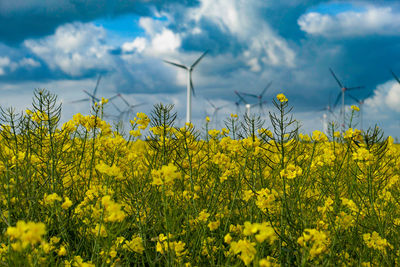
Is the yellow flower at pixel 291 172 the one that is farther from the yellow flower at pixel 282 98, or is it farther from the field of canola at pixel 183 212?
the yellow flower at pixel 282 98

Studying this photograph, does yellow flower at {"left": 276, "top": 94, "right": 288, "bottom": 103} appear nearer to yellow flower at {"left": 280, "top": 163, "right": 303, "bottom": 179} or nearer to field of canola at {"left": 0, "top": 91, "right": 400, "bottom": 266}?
field of canola at {"left": 0, "top": 91, "right": 400, "bottom": 266}

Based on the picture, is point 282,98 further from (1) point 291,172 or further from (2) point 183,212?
(2) point 183,212

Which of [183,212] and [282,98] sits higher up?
[282,98]

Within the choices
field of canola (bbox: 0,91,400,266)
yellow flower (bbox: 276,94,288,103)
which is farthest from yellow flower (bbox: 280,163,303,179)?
yellow flower (bbox: 276,94,288,103)

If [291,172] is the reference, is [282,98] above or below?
above

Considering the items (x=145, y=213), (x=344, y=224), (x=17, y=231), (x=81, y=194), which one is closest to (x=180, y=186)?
(x=145, y=213)

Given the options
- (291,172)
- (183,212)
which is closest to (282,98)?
(291,172)

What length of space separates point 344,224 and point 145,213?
1.59m

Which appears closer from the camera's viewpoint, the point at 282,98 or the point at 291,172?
the point at 291,172

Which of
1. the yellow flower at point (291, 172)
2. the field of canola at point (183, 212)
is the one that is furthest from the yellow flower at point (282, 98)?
the yellow flower at point (291, 172)

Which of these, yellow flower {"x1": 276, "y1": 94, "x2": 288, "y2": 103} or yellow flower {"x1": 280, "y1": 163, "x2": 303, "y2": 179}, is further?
yellow flower {"x1": 276, "y1": 94, "x2": 288, "y2": 103}

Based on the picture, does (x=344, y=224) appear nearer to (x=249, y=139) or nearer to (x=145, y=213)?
Answer: (x=249, y=139)

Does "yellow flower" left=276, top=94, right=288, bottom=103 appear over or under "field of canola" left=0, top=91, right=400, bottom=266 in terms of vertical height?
A: over

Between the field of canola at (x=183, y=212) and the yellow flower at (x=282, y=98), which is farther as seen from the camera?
the yellow flower at (x=282, y=98)
